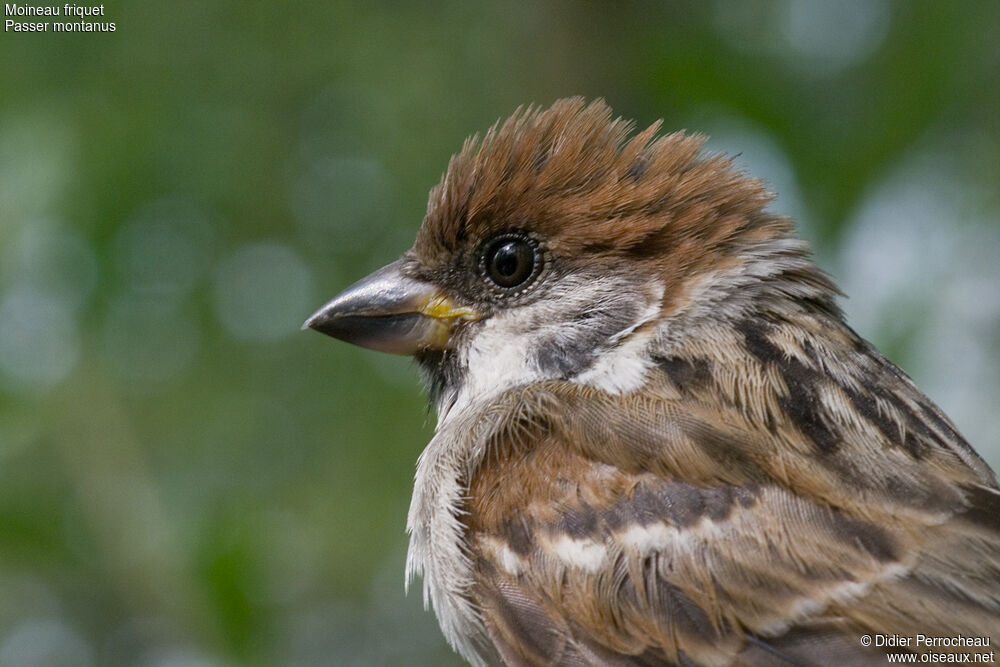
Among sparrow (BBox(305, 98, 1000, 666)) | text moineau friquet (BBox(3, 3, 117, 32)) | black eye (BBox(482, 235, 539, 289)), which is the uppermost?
text moineau friquet (BBox(3, 3, 117, 32))

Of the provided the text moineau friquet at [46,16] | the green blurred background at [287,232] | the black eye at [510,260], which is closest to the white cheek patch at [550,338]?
the black eye at [510,260]

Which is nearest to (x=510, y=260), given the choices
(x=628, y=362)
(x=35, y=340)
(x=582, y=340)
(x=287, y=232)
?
(x=582, y=340)

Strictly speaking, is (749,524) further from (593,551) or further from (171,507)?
(171,507)

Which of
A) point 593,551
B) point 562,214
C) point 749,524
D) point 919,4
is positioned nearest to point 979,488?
point 749,524

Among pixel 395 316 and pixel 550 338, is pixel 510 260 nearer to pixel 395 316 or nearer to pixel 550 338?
pixel 550 338

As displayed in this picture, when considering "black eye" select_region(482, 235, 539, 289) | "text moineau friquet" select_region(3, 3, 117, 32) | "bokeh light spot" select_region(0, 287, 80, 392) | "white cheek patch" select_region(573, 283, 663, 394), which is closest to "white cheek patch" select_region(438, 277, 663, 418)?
"white cheek patch" select_region(573, 283, 663, 394)

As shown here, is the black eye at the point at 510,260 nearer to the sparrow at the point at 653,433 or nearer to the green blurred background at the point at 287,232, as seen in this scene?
the sparrow at the point at 653,433

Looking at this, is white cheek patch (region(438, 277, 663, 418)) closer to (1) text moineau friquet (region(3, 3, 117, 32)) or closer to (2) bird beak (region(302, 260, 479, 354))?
(2) bird beak (region(302, 260, 479, 354))
